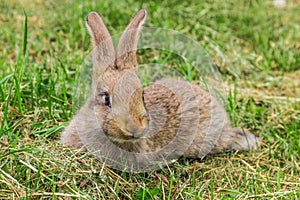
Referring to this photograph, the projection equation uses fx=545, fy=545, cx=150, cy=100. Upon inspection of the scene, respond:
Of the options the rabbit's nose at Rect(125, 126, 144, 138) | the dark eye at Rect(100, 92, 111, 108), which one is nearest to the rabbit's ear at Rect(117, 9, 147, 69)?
the dark eye at Rect(100, 92, 111, 108)

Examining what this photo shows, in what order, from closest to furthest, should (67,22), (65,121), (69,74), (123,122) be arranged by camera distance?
(123,122) < (65,121) < (69,74) < (67,22)

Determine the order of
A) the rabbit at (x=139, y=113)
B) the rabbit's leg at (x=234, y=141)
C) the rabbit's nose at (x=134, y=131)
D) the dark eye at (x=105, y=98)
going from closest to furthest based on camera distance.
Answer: the rabbit's nose at (x=134, y=131), the rabbit at (x=139, y=113), the dark eye at (x=105, y=98), the rabbit's leg at (x=234, y=141)

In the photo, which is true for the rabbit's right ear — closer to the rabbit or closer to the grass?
the rabbit

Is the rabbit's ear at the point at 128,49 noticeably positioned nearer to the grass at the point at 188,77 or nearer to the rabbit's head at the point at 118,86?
the rabbit's head at the point at 118,86

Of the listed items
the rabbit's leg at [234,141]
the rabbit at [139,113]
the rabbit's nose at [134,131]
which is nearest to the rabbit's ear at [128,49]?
the rabbit at [139,113]

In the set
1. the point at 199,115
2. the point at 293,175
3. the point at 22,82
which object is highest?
the point at 22,82

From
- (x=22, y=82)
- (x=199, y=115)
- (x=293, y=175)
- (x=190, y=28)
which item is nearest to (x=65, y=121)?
(x=22, y=82)

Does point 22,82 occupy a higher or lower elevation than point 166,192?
higher

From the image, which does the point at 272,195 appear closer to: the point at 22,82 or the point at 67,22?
the point at 22,82
